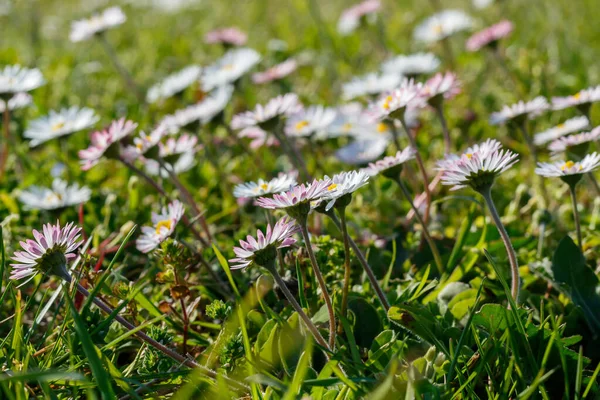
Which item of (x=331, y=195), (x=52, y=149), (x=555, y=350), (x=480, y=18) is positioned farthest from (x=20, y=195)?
(x=480, y=18)

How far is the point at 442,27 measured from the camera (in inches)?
134

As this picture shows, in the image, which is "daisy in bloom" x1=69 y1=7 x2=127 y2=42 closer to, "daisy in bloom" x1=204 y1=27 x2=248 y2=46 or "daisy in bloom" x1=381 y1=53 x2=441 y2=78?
"daisy in bloom" x1=204 y1=27 x2=248 y2=46

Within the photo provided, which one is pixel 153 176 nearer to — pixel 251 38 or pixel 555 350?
pixel 555 350

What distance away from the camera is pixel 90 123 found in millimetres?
2398

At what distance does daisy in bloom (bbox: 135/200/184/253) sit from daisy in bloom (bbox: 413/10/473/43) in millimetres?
2016

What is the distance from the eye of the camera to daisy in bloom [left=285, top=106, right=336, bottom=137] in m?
2.39

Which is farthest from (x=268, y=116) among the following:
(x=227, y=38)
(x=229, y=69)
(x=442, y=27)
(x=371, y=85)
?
(x=442, y=27)

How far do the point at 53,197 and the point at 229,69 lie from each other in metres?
1.12

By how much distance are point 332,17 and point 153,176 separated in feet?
9.78

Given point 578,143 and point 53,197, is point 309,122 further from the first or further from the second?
point 578,143

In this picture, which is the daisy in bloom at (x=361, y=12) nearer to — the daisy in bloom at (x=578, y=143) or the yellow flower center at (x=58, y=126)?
the yellow flower center at (x=58, y=126)

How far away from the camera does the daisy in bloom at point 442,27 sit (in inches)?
134

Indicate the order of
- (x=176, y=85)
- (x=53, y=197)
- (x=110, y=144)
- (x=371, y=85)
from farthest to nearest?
(x=176, y=85) < (x=371, y=85) < (x=53, y=197) < (x=110, y=144)

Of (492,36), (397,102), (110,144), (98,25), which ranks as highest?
(98,25)
